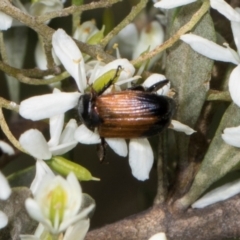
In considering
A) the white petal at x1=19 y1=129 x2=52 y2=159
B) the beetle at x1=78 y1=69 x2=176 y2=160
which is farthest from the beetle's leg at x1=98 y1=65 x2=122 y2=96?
the white petal at x1=19 y1=129 x2=52 y2=159

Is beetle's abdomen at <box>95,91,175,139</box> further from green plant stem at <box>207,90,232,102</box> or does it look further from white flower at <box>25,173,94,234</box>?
white flower at <box>25,173,94,234</box>

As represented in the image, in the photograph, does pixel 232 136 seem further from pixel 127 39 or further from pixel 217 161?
pixel 127 39

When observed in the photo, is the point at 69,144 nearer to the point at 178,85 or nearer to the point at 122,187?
the point at 178,85

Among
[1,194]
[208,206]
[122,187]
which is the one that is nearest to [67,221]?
[1,194]

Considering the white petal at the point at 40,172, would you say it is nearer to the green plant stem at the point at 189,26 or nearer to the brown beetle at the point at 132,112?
the brown beetle at the point at 132,112

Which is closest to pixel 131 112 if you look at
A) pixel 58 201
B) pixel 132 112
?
pixel 132 112
